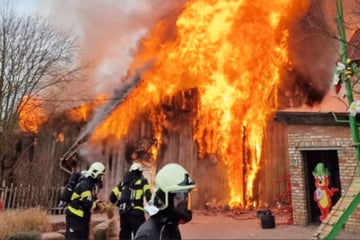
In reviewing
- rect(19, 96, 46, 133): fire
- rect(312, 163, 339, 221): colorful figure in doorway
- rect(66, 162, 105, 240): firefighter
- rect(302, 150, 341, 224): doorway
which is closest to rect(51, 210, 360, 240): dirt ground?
rect(312, 163, 339, 221): colorful figure in doorway

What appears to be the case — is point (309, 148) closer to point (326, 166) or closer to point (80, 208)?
point (326, 166)

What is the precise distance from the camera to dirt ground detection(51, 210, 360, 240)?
8.83 meters

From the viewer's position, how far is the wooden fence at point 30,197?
45.6ft

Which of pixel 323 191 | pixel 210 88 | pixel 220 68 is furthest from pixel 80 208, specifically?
pixel 220 68

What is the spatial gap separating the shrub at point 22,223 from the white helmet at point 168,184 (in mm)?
7639

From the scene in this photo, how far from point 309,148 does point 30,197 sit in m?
11.2

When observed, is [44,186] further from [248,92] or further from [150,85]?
[248,92]

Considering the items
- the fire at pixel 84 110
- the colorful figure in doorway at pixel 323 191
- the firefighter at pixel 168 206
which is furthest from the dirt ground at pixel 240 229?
the firefighter at pixel 168 206

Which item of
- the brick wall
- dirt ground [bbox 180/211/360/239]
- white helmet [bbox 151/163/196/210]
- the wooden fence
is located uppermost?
the brick wall

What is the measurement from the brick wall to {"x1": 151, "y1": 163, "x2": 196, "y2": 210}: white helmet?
26.8ft

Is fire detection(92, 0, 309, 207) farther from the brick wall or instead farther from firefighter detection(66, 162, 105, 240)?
firefighter detection(66, 162, 105, 240)

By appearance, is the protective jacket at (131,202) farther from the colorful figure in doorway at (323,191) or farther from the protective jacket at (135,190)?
the colorful figure in doorway at (323,191)

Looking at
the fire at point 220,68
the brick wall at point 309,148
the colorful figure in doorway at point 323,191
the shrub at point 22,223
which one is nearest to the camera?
the shrub at point 22,223

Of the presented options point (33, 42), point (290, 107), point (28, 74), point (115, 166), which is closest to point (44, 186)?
point (115, 166)
